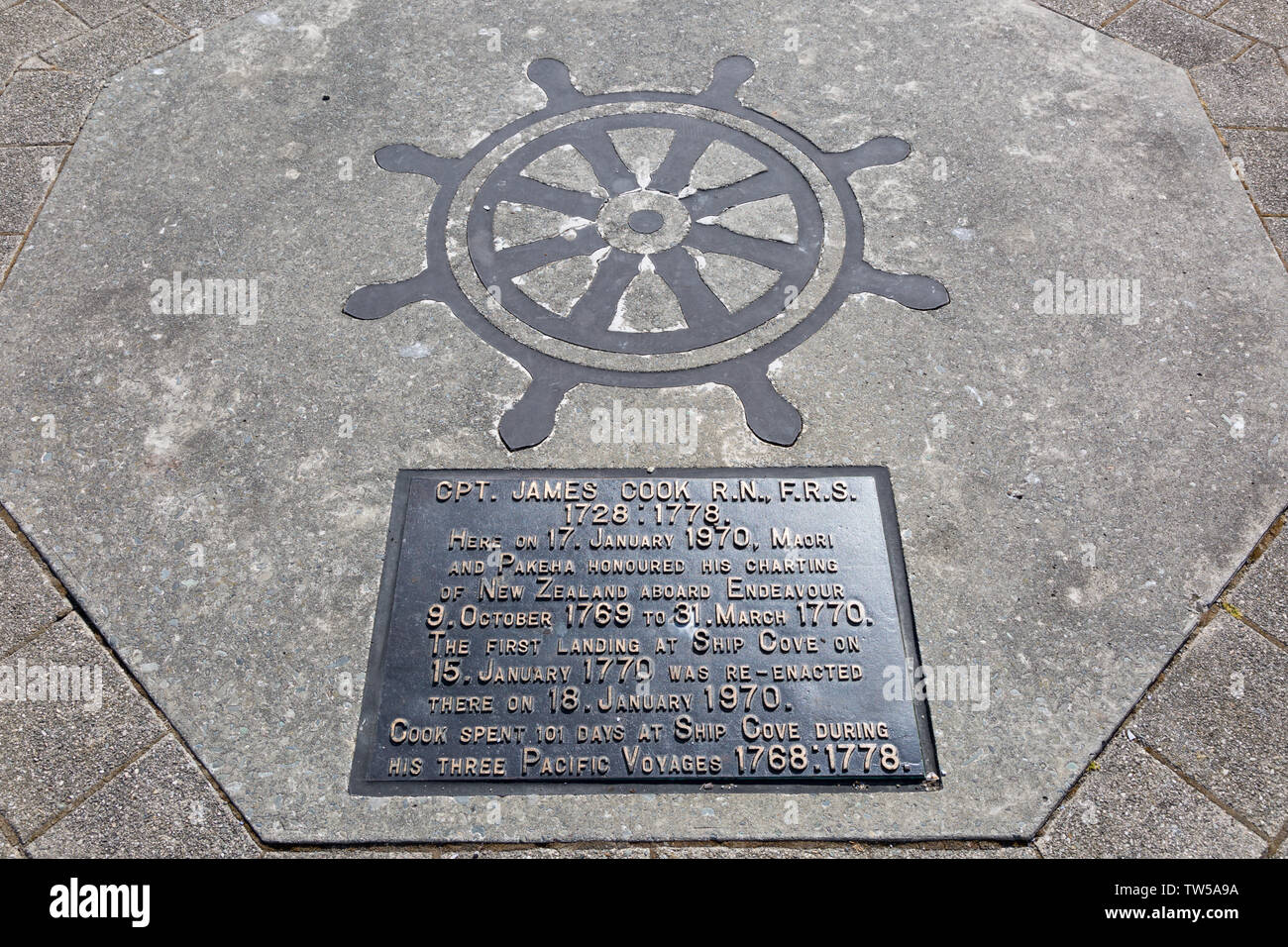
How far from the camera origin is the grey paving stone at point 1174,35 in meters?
6.05

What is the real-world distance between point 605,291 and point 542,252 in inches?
17.2

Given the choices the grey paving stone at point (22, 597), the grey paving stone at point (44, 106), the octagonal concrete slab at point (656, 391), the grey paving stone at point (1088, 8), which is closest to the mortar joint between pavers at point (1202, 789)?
the octagonal concrete slab at point (656, 391)

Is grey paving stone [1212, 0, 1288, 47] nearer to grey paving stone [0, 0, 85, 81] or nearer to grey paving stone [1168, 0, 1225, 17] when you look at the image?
grey paving stone [1168, 0, 1225, 17]

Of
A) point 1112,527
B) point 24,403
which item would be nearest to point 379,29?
point 24,403

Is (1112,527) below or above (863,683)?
above

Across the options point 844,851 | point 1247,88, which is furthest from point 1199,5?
point 844,851

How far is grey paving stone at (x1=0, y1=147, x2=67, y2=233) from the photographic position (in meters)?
5.29

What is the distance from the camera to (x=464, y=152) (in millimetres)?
5566

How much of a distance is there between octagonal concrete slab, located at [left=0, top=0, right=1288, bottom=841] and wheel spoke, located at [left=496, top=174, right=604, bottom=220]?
46cm

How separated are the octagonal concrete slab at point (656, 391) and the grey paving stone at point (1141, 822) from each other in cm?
9

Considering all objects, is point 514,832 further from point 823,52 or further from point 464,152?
point 823,52

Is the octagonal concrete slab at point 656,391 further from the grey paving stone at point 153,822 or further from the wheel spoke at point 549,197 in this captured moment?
the wheel spoke at point 549,197

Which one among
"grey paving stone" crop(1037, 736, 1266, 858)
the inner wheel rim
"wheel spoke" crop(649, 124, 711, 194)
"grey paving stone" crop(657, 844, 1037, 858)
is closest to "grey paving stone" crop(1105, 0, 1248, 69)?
the inner wheel rim
